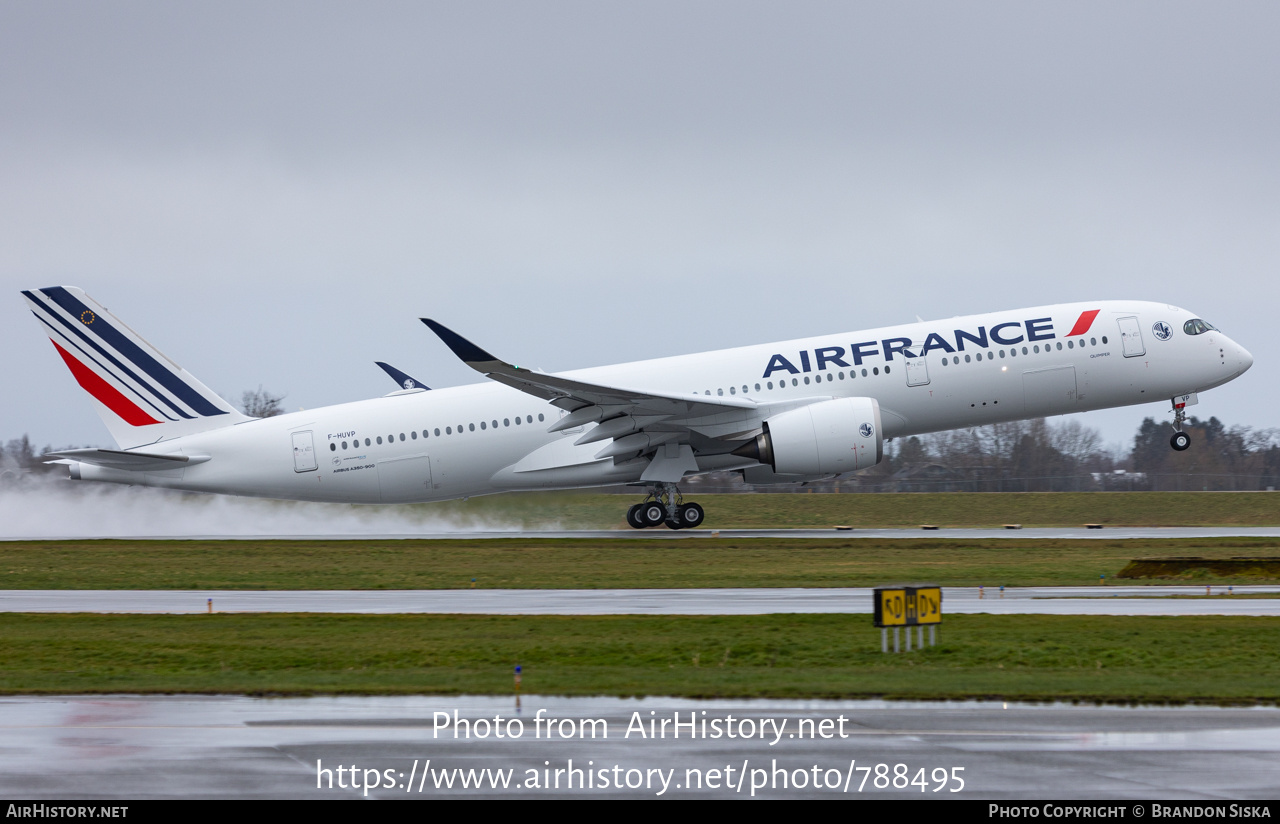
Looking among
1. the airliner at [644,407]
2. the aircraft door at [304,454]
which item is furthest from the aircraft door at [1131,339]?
the aircraft door at [304,454]

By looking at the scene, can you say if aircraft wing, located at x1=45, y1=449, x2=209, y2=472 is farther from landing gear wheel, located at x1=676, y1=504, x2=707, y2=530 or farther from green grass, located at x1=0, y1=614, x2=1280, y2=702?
green grass, located at x1=0, y1=614, x2=1280, y2=702

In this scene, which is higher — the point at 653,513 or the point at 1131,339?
the point at 1131,339

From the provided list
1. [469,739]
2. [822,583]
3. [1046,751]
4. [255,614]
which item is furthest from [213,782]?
[822,583]

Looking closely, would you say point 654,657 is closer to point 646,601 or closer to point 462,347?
point 646,601

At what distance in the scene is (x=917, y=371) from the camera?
34.9 metres

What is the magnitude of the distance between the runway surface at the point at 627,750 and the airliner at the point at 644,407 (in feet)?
71.8

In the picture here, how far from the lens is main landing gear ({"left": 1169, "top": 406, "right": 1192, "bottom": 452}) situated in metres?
35.5

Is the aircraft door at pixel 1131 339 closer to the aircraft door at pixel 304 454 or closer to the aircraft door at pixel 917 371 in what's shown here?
the aircraft door at pixel 917 371

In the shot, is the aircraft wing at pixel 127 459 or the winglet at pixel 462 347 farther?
the aircraft wing at pixel 127 459

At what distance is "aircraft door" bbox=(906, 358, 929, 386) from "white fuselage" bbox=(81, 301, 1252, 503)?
0.09 feet

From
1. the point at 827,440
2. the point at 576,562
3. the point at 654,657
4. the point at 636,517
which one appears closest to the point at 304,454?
the point at 636,517

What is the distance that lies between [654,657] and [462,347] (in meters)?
16.7

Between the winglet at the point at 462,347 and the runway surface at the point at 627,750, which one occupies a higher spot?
the winglet at the point at 462,347

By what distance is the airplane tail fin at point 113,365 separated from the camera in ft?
118
